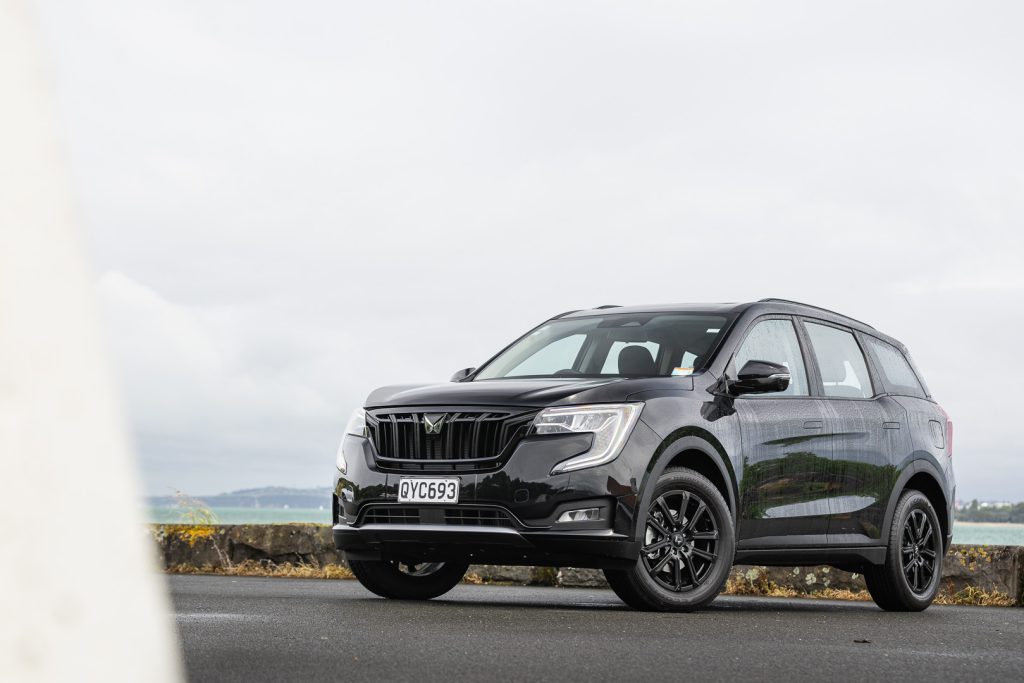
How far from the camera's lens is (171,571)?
12109 mm

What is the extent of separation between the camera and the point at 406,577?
803 centimetres

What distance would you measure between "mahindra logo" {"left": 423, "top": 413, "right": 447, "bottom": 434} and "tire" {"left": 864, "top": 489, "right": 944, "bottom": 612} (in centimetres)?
334

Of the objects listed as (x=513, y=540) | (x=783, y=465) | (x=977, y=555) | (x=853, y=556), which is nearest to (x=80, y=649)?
(x=513, y=540)

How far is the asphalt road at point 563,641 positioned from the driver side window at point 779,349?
1.43 meters

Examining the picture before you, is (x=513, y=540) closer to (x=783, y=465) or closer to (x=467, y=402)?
(x=467, y=402)

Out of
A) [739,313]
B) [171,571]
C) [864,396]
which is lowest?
[171,571]

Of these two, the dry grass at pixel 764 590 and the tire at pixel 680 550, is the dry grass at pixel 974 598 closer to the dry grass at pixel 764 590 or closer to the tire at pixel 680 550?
the dry grass at pixel 764 590

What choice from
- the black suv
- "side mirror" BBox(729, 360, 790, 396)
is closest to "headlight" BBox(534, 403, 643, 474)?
the black suv

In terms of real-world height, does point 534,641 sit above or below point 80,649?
below

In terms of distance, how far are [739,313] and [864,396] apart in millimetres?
1340

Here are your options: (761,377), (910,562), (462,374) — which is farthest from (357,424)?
(910,562)

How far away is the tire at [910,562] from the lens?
876 cm

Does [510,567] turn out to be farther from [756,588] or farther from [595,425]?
[595,425]

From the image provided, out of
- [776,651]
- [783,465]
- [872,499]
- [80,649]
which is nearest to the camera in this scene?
[80,649]
